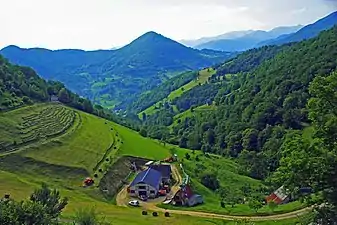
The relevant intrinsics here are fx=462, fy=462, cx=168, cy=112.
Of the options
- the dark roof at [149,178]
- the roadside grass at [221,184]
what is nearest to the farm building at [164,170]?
the dark roof at [149,178]

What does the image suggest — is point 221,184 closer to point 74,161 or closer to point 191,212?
point 191,212

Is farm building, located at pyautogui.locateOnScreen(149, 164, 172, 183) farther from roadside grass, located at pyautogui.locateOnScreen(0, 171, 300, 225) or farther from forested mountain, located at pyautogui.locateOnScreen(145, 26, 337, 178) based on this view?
forested mountain, located at pyautogui.locateOnScreen(145, 26, 337, 178)

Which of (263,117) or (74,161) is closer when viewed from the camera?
(74,161)

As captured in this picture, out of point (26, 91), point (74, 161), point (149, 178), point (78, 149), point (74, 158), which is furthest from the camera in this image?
point (26, 91)

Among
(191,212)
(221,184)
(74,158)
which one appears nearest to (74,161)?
(74,158)

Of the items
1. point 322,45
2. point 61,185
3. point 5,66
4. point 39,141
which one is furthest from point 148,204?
point 322,45

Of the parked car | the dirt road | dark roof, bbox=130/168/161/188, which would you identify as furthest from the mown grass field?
dark roof, bbox=130/168/161/188

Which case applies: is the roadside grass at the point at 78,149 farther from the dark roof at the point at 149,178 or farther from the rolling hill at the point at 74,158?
the dark roof at the point at 149,178
